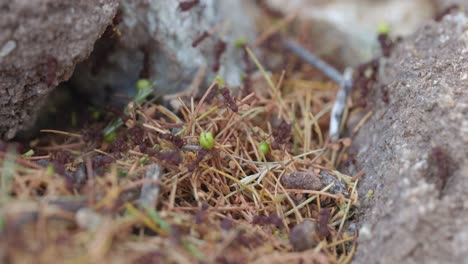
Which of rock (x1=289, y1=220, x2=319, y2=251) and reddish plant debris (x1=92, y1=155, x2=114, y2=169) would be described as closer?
rock (x1=289, y1=220, x2=319, y2=251)

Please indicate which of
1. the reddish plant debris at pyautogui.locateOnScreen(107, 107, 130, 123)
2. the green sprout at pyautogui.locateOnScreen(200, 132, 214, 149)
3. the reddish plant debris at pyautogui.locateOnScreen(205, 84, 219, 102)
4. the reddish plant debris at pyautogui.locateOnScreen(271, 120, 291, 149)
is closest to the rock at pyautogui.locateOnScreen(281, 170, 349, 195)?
the reddish plant debris at pyautogui.locateOnScreen(271, 120, 291, 149)

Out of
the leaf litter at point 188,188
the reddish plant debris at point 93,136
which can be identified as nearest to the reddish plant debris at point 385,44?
the leaf litter at point 188,188

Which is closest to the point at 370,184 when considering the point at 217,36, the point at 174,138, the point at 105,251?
the point at 174,138

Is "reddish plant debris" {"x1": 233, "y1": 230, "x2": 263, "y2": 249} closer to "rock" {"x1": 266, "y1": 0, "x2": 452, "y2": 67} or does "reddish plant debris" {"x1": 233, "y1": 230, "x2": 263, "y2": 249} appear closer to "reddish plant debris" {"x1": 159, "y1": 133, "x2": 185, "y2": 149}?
"reddish plant debris" {"x1": 159, "y1": 133, "x2": 185, "y2": 149}

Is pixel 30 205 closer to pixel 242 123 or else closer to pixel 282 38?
pixel 242 123

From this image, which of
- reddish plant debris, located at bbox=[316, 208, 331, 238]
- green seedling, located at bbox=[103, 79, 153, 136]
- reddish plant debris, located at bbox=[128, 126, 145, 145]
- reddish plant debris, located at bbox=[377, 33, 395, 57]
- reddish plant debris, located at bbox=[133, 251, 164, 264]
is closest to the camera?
reddish plant debris, located at bbox=[133, 251, 164, 264]

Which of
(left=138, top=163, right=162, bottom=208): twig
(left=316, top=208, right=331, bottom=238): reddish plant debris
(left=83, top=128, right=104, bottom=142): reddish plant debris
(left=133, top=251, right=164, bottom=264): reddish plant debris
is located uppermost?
(left=138, top=163, right=162, bottom=208): twig
